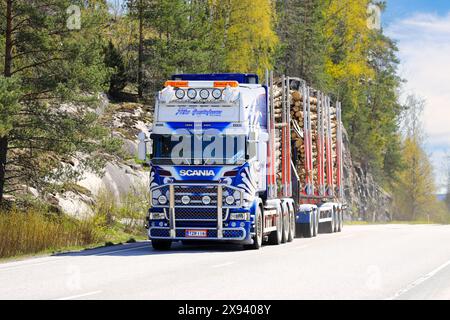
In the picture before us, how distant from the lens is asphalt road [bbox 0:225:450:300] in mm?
12354

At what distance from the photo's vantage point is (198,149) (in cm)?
2200

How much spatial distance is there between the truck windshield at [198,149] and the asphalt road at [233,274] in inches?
88.8

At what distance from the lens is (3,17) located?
26.6m

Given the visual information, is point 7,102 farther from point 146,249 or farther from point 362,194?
point 362,194

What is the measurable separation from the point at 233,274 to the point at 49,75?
13.2 metres

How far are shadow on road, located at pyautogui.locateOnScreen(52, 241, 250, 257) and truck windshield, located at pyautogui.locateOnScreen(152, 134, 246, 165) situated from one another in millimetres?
2249

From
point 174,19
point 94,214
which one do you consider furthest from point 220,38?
point 94,214

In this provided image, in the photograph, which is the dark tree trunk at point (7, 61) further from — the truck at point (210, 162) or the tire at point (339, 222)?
the tire at point (339, 222)

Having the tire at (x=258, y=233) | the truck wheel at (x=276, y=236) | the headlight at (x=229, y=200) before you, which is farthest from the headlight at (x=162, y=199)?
the truck wheel at (x=276, y=236)

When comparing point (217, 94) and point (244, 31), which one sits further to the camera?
point (244, 31)

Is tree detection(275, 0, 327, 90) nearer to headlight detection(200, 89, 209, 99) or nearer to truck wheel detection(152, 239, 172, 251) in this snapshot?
headlight detection(200, 89, 209, 99)

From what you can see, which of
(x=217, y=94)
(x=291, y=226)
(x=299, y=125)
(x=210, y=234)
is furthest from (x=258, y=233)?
(x=299, y=125)

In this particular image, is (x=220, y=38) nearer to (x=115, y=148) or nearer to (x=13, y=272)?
(x=115, y=148)

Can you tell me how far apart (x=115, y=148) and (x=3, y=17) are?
5140 mm
